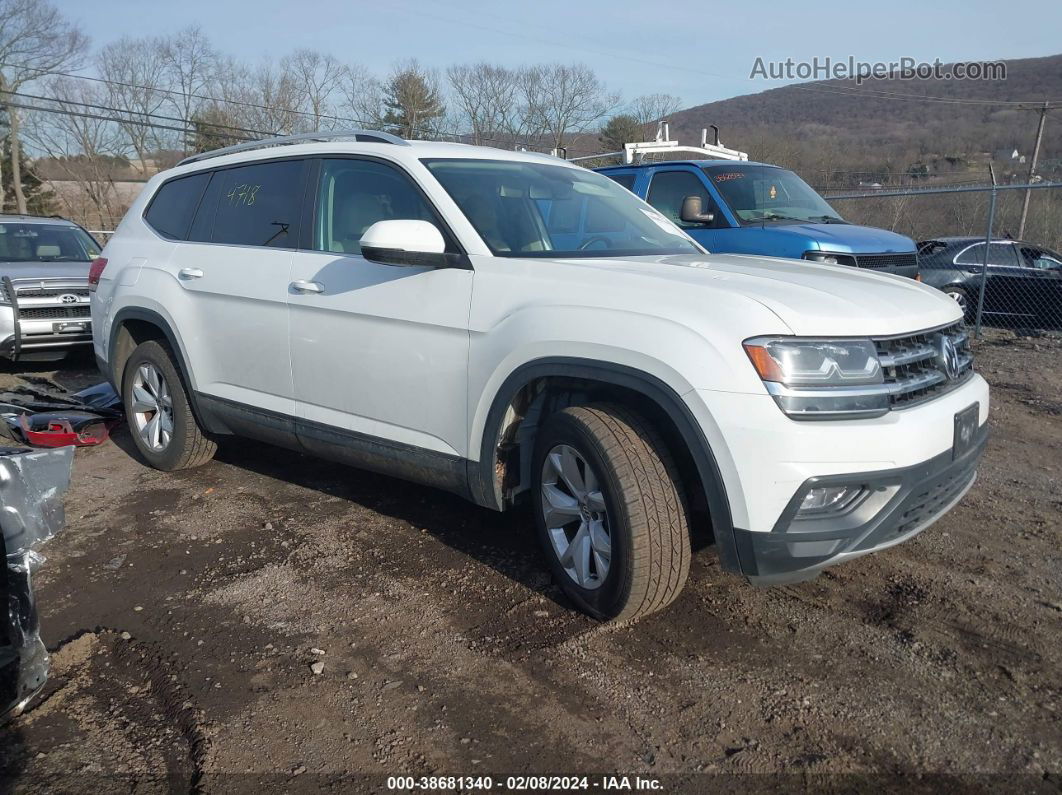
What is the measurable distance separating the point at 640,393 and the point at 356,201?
1867 mm

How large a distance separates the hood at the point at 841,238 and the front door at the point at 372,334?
4.41 m

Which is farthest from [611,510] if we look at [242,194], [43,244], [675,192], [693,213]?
[43,244]

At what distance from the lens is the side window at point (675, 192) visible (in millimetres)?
7828

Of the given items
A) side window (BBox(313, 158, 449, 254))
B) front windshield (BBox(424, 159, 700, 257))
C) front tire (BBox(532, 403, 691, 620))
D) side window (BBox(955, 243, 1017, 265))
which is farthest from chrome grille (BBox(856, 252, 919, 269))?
front tire (BBox(532, 403, 691, 620))

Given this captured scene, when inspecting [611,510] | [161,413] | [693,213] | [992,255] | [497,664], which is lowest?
[497,664]

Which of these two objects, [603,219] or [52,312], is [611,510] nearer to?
[603,219]

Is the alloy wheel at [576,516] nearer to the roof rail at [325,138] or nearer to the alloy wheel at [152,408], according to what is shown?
the roof rail at [325,138]

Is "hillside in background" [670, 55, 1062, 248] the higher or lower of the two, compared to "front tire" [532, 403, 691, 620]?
higher

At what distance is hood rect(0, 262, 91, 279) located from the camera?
Answer: 26.2ft

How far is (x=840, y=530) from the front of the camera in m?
2.68

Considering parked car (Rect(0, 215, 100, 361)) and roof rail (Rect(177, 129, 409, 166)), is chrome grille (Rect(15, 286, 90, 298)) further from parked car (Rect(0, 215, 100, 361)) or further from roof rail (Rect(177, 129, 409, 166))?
roof rail (Rect(177, 129, 409, 166))

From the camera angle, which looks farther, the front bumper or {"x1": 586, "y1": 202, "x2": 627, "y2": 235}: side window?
{"x1": 586, "y1": 202, "x2": 627, "y2": 235}: side window

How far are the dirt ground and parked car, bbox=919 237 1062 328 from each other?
8444 mm

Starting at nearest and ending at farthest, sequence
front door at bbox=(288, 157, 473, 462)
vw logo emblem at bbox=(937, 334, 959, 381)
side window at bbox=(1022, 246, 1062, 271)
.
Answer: vw logo emblem at bbox=(937, 334, 959, 381)
front door at bbox=(288, 157, 473, 462)
side window at bbox=(1022, 246, 1062, 271)
